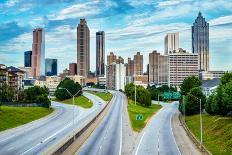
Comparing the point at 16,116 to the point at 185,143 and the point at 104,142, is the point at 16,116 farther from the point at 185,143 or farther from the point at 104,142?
the point at 185,143

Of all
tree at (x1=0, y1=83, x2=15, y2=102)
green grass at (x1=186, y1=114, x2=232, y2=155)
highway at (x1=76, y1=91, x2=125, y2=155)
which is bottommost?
highway at (x1=76, y1=91, x2=125, y2=155)

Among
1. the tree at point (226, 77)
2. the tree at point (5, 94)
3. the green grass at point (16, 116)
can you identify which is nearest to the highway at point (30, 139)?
the green grass at point (16, 116)

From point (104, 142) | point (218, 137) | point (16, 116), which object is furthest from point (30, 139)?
point (16, 116)

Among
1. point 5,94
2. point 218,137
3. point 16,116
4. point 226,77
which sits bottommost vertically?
point 218,137

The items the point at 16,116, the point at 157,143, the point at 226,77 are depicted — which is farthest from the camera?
the point at 226,77

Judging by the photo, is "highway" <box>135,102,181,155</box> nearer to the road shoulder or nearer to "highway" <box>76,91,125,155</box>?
the road shoulder

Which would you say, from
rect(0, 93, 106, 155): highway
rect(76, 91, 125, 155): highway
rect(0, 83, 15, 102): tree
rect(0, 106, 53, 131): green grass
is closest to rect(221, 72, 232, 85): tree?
rect(76, 91, 125, 155): highway

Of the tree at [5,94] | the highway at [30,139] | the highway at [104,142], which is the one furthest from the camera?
the tree at [5,94]

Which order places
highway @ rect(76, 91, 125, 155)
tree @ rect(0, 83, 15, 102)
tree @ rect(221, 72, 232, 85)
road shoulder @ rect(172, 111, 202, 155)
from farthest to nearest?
tree @ rect(0, 83, 15, 102) < tree @ rect(221, 72, 232, 85) < road shoulder @ rect(172, 111, 202, 155) < highway @ rect(76, 91, 125, 155)

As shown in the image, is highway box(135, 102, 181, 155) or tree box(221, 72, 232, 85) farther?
tree box(221, 72, 232, 85)

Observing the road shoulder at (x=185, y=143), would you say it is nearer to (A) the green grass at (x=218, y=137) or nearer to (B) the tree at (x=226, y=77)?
(A) the green grass at (x=218, y=137)

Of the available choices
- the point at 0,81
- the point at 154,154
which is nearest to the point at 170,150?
the point at 154,154
